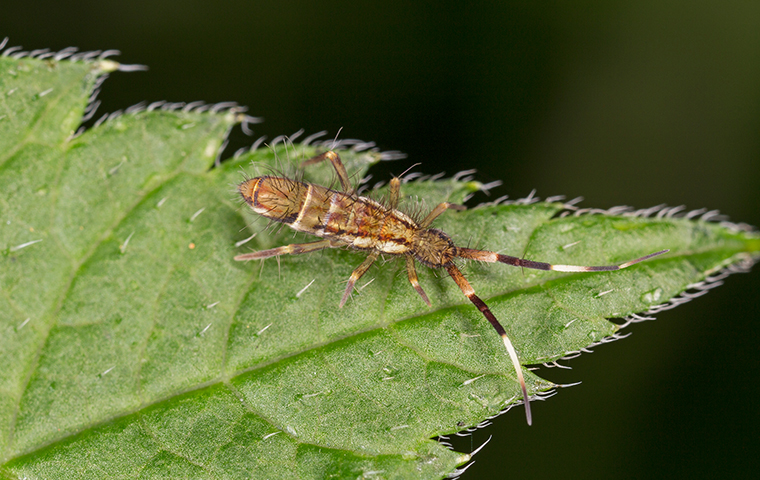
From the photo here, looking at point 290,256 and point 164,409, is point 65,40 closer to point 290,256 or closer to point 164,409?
point 290,256

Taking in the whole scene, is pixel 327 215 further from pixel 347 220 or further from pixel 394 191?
pixel 394 191

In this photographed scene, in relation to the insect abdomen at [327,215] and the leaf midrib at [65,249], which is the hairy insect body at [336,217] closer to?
Answer: the insect abdomen at [327,215]

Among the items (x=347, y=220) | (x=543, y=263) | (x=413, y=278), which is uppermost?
(x=543, y=263)

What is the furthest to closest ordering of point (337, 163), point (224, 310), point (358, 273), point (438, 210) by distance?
point (337, 163) < point (438, 210) < point (358, 273) < point (224, 310)

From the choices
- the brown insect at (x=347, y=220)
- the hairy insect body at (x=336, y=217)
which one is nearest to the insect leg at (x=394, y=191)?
the brown insect at (x=347, y=220)

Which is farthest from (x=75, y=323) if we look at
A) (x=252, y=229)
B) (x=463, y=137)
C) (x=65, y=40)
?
(x=463, y=137)

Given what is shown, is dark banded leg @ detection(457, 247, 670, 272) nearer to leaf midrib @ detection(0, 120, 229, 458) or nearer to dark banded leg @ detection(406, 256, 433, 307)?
dark banded leg @ detection(406, 256, 433, 307)

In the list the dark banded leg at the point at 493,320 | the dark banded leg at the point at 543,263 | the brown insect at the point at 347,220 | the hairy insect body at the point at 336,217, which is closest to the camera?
the dark banded leg at the point at 493,320

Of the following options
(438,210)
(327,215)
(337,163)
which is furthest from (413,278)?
(337,163)
